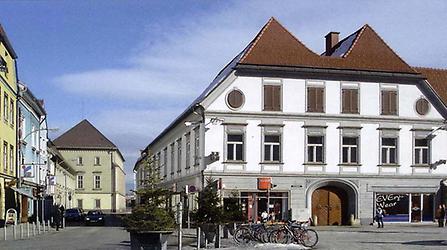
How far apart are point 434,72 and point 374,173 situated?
38.4 feet

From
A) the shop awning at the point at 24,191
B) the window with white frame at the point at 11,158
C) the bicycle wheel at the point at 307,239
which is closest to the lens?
the bicycle wheel at the point at 307,239

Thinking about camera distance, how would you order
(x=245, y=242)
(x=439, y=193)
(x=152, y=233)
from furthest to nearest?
1. (x=439, y=193)
2. (x=245, y=242)
3. (x=152, y=233)

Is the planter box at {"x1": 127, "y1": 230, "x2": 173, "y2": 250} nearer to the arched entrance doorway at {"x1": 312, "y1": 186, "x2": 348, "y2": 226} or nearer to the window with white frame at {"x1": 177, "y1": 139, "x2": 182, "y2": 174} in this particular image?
the arched entrance doorway at {"x1": 312, "y1": 186, "x2": 348, "y2": 226}

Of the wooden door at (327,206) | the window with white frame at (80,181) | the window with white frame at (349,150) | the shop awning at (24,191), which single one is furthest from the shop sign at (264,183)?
the window with white frame at (80,181)

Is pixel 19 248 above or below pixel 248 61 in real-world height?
below

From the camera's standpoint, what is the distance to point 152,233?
20.2m

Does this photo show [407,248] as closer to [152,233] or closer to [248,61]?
[152,233]

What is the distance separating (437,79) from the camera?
178 ft

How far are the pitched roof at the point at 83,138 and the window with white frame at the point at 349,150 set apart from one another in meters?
82.3

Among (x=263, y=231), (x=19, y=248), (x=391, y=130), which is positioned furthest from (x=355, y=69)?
(x=19, y=248)

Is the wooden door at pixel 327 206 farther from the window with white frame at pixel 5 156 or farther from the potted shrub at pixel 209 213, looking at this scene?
A: the potted shrub at pixel 209 213

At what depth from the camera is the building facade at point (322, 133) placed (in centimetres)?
4575

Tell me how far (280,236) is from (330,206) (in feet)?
70.6

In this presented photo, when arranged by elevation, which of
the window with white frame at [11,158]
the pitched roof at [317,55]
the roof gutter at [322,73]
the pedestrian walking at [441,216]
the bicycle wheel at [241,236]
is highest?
the pitched roof at [317,55]
